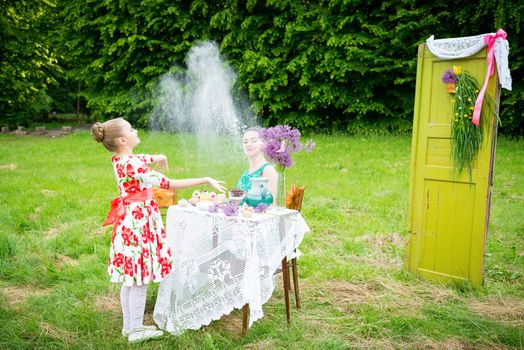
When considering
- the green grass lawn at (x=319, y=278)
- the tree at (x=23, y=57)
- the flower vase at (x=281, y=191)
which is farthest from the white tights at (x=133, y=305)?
the tree at (x=23, y=57)

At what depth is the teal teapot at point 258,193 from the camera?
3.66 m

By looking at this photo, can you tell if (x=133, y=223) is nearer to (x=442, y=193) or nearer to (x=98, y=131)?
(x=98, y=131)

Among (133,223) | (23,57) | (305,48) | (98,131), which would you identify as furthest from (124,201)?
(23,57)

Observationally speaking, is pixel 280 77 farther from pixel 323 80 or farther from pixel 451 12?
pixel 451 12

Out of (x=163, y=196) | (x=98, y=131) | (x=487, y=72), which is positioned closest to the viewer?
(x=98, y=131)

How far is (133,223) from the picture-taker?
3.42 meters

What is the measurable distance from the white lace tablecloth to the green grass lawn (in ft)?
0.70

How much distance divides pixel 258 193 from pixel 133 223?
36.5 inches

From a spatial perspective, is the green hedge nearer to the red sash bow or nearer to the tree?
the tree

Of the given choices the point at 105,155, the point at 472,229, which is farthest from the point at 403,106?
the point at 472,229

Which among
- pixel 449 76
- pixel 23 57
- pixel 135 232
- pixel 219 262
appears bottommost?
pixel 219 262

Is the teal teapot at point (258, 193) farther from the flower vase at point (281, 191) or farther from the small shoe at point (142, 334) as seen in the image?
the small shoe at point (142, 334)

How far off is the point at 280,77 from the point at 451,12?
489cm

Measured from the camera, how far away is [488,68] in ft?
13.4
